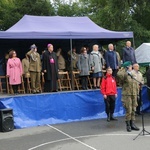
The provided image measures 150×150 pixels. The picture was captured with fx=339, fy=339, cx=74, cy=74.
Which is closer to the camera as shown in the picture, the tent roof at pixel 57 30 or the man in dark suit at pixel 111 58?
the tent roof at pixel 57 30

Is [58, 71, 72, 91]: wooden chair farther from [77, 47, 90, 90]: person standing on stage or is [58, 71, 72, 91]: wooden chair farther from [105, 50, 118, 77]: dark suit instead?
[105, 50, 118, 77]: dark suit

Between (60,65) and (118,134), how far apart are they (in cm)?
531

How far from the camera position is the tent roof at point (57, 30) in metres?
11.8

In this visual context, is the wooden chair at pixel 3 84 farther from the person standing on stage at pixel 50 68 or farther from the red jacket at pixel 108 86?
the red jacket at pixel 108 86

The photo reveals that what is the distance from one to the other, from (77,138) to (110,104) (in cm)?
285

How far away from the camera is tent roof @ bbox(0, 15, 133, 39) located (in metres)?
11.8

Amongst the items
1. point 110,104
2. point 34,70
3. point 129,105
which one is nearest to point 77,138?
point 129,105

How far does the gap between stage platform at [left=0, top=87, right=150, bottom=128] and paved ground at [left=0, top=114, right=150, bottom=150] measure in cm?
45

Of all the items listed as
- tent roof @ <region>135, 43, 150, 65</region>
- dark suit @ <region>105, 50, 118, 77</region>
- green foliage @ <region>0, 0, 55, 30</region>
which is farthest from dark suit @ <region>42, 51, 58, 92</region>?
green foliage @ <region>0, 0, 55, 30</region>

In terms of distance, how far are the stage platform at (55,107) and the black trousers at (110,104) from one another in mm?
623

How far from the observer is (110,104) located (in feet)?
36.5

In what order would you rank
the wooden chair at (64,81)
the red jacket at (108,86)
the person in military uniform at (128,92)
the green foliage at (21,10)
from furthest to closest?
the green foliage at (21,10)
the wooden chair at (64,81)
the red jacket at (108,86)
the person in military uniform at (128,92)

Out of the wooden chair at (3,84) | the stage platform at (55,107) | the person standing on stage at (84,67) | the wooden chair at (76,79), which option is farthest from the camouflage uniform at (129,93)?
the wooden chair at (3,84)

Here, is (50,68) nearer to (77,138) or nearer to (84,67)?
(84,67)
